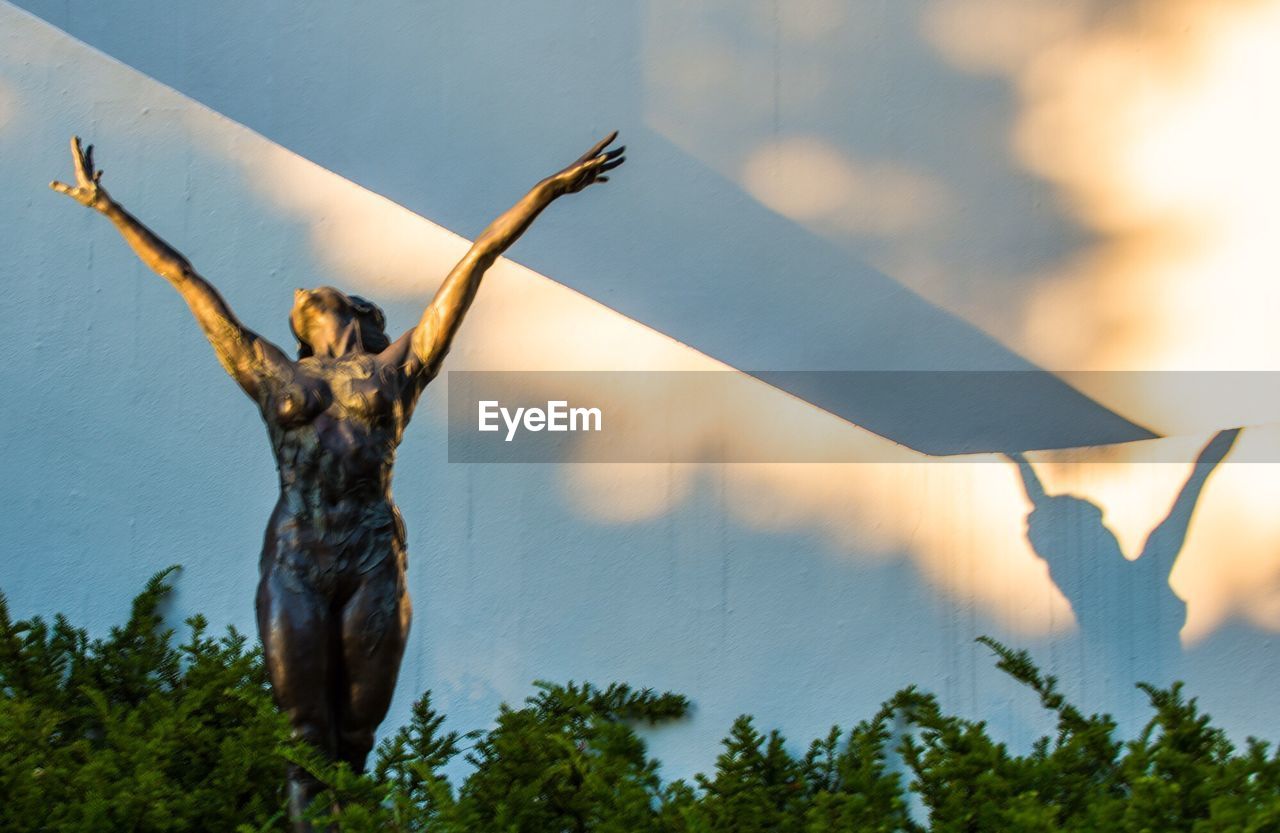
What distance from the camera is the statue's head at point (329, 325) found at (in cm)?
507

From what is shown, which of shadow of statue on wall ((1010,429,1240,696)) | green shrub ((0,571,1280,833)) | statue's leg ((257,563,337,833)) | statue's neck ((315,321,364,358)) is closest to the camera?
statue's leg ((257,563,337,833))

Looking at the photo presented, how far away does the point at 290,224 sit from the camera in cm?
703

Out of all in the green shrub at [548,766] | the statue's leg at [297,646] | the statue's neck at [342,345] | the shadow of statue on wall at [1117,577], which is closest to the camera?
the statue's leg at [297,646]

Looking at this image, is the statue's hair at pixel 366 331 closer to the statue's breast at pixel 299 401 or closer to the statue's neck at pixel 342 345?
the statue's neck at pixel 342 345

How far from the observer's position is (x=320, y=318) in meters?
5.10

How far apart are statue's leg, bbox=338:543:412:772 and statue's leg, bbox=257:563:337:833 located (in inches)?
2.5

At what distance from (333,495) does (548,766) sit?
1.38 m

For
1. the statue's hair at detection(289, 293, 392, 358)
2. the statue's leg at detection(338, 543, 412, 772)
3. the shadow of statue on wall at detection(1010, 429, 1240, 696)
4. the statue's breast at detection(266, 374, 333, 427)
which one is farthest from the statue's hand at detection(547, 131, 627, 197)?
the shadow of statue on wall at detection(1010, 429, 1240, 696)

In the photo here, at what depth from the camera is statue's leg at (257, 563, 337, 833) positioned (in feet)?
15.8

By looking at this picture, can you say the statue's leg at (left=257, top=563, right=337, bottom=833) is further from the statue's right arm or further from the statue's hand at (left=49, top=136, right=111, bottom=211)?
the statue's hand at (left=49, top=136, right=111, bottom=211)

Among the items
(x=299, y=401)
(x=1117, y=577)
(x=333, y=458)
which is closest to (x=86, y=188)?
(x=299, y=401)

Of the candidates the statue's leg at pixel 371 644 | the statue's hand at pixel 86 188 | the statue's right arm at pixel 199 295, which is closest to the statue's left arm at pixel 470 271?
the statue's right arm at pixel 199 295

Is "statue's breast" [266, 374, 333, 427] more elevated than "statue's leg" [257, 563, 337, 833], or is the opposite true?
"statue's breast" [266, 374, 333, 427]

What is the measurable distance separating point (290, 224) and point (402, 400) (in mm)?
2268
